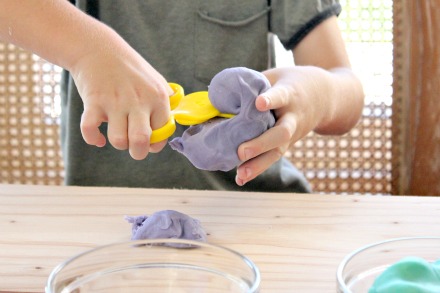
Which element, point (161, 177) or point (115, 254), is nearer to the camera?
point (115, 254)

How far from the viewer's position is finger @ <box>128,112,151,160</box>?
479 millimetres

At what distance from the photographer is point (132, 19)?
0.86 m

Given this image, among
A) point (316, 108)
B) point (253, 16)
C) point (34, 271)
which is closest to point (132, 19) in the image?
point (253, 16)

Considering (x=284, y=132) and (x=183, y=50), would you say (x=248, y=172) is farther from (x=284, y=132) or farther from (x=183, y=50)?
(x=183, y=50)

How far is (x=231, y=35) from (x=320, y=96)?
249 millimetres

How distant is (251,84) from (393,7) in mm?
437

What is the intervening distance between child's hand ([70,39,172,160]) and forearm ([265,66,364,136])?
12 centimetres

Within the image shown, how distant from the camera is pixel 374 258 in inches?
13.3

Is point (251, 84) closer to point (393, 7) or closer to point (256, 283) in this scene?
point (256, 283)

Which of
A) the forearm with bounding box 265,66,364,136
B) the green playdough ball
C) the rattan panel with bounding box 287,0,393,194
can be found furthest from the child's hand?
the rattan panel with bounding box 287,0,393,194

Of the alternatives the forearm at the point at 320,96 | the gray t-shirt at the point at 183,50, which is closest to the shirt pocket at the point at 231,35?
the gray t-shirt at the point at 183,50

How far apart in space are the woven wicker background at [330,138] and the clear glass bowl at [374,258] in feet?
2.01

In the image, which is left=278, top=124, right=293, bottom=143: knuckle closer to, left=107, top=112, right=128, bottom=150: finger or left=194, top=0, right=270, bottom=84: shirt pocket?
left=107, top=112, right=128, bottom=150: finger

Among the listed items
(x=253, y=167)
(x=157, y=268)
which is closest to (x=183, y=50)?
(x=253, y=167)
